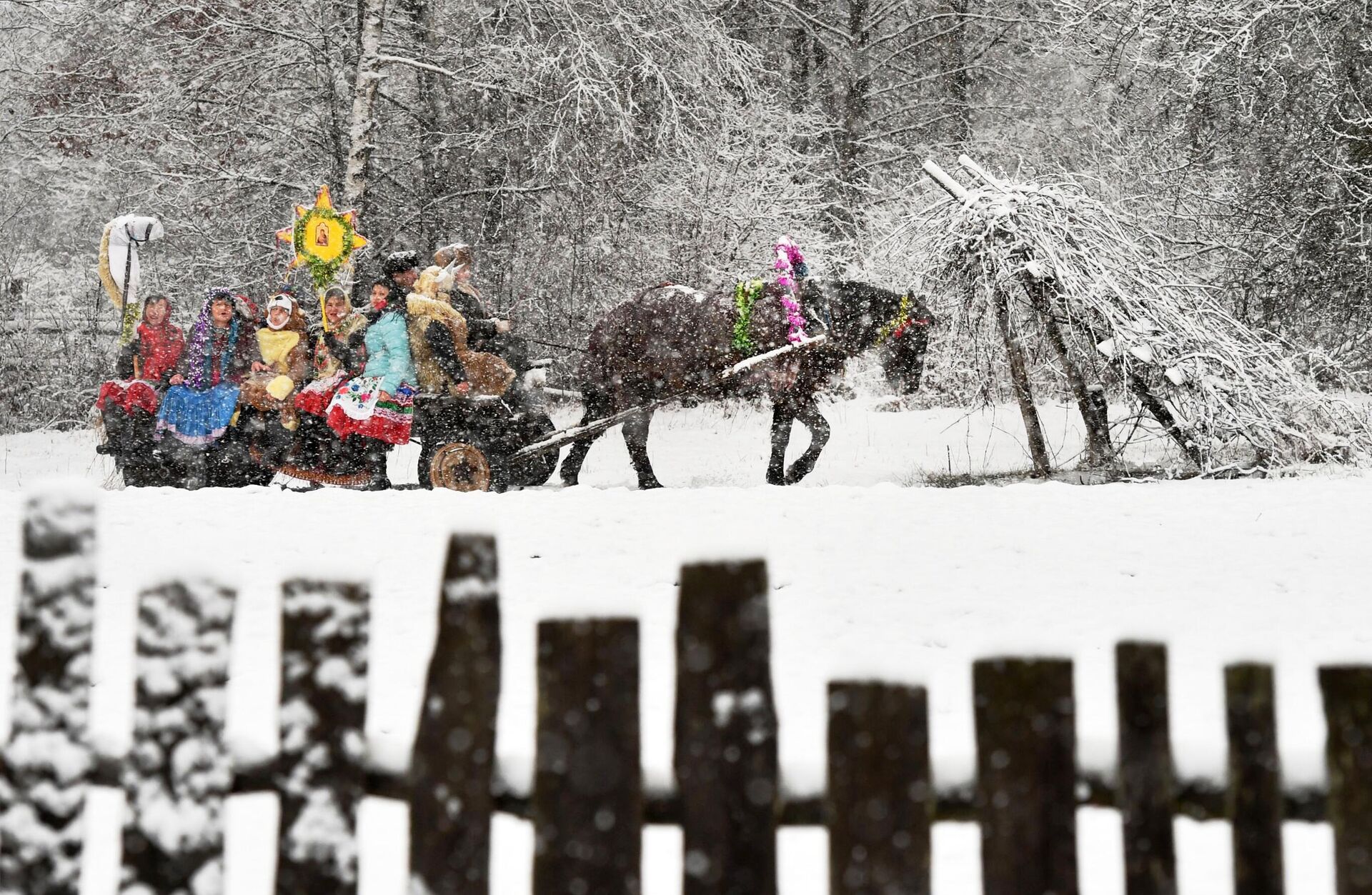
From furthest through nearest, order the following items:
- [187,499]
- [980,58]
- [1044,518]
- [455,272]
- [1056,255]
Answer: [980,58] → [455,272] → [1056,255] → [187,499] → [1044,518]

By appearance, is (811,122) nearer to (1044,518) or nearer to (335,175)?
(335,175)

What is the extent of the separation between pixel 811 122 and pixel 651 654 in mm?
13595

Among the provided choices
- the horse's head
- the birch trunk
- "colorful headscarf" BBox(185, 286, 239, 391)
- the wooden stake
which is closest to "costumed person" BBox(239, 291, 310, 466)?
"colorful headscarf" BBox(185, 286, 239, 391)

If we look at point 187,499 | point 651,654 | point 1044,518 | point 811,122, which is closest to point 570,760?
point 651,654

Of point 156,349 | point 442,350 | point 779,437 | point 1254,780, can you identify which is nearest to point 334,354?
point 442,350

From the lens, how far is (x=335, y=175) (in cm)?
1555

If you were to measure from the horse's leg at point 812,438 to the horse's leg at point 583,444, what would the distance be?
1460mm

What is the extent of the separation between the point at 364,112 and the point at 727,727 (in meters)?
13.3

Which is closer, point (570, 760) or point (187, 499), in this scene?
point (570, 760)

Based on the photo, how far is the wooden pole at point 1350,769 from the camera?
1.62 meters

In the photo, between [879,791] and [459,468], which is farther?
[459,468]

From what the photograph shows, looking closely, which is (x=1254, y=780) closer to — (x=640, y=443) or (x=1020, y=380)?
(x=1020, y=380)

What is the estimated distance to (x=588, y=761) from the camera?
1.65 metres

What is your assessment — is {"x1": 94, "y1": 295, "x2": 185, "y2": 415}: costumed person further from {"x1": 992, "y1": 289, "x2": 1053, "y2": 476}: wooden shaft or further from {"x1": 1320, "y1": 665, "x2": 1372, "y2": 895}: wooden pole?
{"x1": 1320, "y1": 665, "x2": 1372, "y2": 895}: wooden pole
